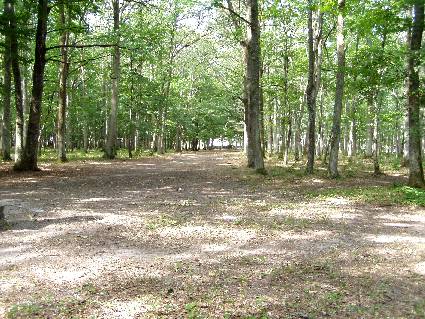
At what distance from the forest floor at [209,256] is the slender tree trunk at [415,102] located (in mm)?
1522

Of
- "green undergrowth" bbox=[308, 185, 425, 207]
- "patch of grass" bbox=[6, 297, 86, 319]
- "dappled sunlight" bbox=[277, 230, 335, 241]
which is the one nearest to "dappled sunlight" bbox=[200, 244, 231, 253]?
"dappled sunlight" bbox=[277, 230, 335, 241]

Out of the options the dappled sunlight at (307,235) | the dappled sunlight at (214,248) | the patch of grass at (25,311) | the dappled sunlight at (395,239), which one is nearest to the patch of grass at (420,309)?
the dappled sunlight at (395,239)

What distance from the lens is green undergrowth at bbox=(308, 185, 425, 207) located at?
11.4 metres

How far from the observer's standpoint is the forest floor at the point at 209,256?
181 inches

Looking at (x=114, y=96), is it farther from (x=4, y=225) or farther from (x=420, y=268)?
(x=420, y=268)

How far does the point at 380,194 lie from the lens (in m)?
12.5

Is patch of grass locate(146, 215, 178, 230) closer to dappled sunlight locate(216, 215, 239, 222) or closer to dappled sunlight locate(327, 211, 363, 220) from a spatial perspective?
dappled sunlight locate(216, 215, 239, 222)

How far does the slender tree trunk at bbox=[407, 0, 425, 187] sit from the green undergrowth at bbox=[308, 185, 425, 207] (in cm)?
70

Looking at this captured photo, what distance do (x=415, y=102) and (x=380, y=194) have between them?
326 cm

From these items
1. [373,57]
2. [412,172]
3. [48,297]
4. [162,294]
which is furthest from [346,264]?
[373,57]

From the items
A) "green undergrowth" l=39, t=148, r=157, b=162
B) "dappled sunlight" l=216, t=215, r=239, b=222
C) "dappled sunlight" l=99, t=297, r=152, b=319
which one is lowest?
"dappled sunlight" l=99, t=297, r=152, b=319

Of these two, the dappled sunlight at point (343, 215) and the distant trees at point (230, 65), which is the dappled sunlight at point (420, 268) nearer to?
the dappled sunlight at point (343, 215)

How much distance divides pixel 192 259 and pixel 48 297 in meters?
2.25

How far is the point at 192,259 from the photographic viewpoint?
245 inches
